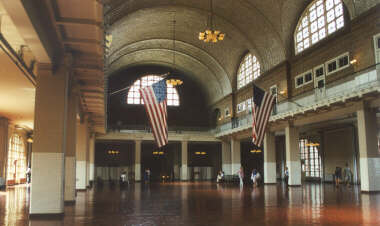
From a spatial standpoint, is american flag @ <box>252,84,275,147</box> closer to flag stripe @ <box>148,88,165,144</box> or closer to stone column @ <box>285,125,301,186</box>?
flag stripe @ <box>148,88,165,144</box>

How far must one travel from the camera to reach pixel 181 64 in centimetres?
4338

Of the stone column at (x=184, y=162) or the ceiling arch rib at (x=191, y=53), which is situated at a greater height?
the ceiling arch rib at (x=191, y=53)

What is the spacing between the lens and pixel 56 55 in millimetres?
10711

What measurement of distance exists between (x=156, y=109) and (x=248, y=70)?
23.3 meters

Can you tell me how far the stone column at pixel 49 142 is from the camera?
10695 mm

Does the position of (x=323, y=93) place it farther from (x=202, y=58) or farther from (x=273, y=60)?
(x=202, y=58)

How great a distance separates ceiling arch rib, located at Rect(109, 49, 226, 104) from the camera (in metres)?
39.5

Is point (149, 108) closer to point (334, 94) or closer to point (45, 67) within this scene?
point (45, 67)

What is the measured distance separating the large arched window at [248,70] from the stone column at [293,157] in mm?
8345

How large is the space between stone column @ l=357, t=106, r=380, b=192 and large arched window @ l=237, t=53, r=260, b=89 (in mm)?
14713

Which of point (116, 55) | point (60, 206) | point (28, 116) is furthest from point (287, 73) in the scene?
point (60, 206)

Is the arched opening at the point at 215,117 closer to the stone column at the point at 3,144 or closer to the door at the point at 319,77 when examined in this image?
the door at the point at 319,77

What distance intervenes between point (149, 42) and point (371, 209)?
2875 centimetres

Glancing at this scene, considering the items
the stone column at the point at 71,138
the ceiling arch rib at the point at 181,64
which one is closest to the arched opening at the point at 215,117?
the ceiling arch rib at the point at 181,64
